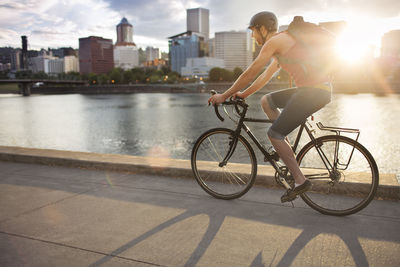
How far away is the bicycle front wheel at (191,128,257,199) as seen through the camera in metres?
3.91

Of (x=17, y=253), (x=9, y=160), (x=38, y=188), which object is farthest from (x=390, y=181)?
(x=9, y=160)

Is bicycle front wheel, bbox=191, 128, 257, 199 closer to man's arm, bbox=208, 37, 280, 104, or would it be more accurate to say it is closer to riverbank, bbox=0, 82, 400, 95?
man's arm, bbox=208, 37, 280, 104

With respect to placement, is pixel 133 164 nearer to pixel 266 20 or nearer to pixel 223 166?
pixel 223 166

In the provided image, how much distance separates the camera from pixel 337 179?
3.57m

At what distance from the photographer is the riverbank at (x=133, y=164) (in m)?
3.84

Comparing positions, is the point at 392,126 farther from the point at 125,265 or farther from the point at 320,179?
the point at 125,265

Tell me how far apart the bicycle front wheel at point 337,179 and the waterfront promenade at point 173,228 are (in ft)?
0.45

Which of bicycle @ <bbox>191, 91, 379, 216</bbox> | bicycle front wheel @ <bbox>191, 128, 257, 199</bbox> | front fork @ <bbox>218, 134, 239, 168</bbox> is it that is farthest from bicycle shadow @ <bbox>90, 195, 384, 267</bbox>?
front fork @ <bbox>218, 134, 239, 168</bbox>

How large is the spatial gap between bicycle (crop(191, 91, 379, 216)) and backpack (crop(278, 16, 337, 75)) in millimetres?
603

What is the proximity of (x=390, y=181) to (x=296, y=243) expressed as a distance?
1.74 m

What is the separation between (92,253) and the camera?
2.77m

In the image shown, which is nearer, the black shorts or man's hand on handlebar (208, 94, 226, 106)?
the black shorts

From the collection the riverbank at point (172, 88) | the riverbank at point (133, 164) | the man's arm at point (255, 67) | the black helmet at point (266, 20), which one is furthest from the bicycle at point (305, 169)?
the riverbank at point (172, 88)

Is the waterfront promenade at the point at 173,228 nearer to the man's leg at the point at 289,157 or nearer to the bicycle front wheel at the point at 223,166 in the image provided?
the bicycle front wheel at the point at 223,166
